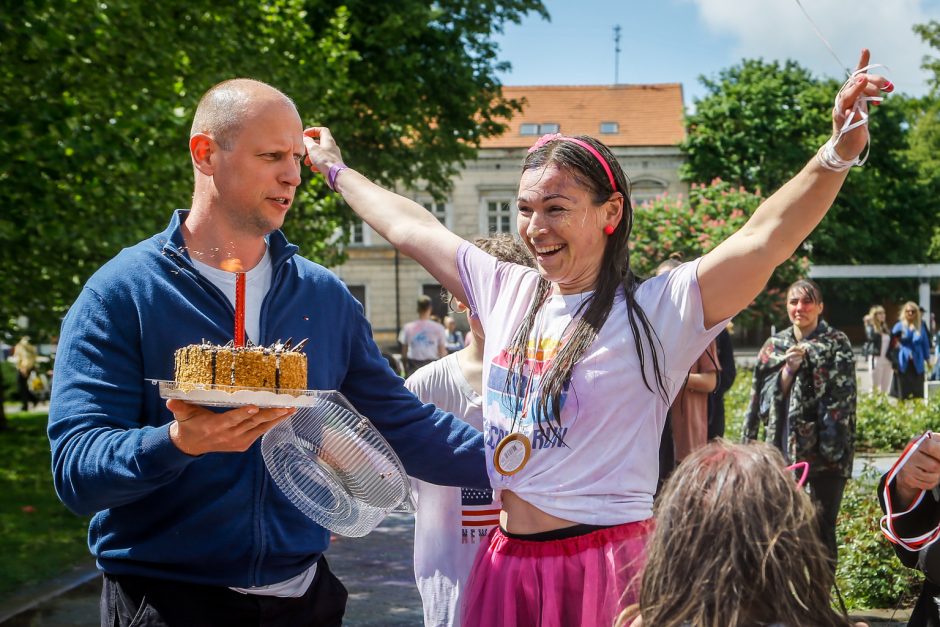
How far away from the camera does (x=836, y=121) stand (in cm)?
237

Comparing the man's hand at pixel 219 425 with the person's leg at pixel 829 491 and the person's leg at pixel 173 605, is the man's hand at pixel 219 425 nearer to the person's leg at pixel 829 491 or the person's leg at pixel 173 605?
the person's leg at pixel 173 605

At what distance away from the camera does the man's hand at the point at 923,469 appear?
3.04 metres

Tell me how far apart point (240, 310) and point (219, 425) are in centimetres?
43

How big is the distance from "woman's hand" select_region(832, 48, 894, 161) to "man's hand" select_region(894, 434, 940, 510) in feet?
3.53

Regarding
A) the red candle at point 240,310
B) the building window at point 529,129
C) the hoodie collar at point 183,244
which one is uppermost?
the building window at point 529,129

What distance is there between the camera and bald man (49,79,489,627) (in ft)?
8.20

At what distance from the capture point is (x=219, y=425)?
88.9 inches

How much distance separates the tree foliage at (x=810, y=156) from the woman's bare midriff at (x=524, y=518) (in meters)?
42.4

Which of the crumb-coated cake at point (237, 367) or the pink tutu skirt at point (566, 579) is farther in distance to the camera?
the pink tutu skirt at point (566, 579)

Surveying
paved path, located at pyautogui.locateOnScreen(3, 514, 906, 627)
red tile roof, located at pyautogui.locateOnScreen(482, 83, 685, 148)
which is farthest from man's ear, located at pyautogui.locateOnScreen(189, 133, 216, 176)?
red tile roof, located at pyautogui.locateOnScreen(482, 83, 685, 148)

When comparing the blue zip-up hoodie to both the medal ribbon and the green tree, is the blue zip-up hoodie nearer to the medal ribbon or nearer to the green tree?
the medal ribbon

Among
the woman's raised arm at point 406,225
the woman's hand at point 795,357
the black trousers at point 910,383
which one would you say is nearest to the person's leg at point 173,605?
the woman's raised arm at point 406,225

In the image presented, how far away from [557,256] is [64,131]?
6781 millimetres

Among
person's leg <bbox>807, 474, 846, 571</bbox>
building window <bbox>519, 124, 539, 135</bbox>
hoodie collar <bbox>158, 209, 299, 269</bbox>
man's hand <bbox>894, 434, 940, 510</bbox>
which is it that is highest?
building window <bbox>519, 124, 539, 135</bbox>
